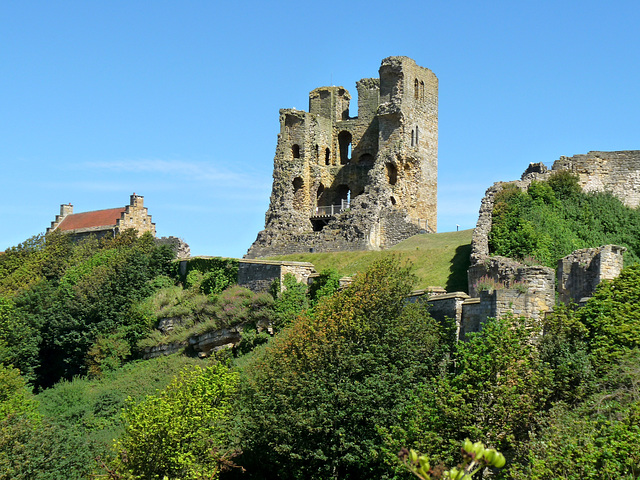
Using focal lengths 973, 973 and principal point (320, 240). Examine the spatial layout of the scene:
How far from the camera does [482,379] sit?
68.5 feet

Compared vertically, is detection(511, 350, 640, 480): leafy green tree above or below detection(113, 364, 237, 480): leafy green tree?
above

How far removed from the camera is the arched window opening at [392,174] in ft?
151

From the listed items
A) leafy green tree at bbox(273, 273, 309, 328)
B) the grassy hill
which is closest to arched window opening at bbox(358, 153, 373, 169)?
the grassy hill

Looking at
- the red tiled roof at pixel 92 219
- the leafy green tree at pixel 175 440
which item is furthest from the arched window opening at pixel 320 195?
the leafy green tree at pixel 175 440

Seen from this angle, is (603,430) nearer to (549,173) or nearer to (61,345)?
(549,173)

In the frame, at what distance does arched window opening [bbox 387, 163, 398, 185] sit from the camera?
46.1 meters

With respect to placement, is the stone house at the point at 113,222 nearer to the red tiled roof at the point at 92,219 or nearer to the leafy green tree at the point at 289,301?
the red tiled roof at the point at 92,219

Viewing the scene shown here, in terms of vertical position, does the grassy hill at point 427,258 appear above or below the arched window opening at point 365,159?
below

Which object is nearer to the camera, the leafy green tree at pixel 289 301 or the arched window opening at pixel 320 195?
the leafy green tree at pixel 289 301

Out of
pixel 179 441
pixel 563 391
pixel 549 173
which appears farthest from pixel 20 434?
pixel 549 173

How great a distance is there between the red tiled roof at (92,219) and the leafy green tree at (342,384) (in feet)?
104

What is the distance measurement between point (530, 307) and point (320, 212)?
1025 inches

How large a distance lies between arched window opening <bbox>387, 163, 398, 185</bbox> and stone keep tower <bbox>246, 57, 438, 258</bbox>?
5 centimetres

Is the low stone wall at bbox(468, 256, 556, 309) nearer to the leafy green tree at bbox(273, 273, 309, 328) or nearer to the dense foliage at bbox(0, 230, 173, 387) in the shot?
the leafy green tree at bbox(273, 273, 309, 328)
